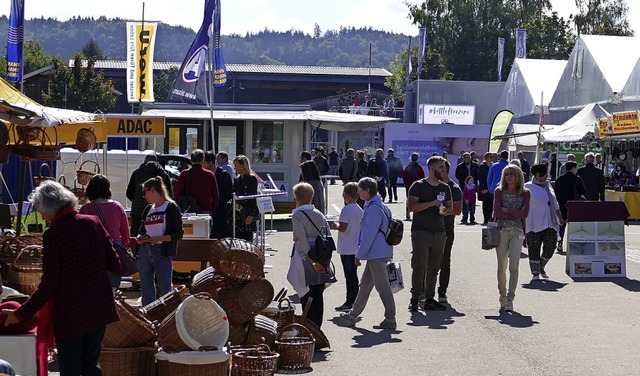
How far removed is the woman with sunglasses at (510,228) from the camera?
42.1 feet

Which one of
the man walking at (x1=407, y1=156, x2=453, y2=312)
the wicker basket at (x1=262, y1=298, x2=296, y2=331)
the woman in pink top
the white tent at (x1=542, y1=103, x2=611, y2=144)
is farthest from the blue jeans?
the white tent at (x1=542, y1=103, x2=611, y2=144)

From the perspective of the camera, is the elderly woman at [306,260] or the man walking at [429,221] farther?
the man walking at [429,221]

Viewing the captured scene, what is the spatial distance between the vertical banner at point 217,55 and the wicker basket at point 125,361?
18109 millimetres

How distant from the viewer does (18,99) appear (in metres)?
13.7

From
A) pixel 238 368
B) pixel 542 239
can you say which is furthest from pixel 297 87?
pixel 238 368

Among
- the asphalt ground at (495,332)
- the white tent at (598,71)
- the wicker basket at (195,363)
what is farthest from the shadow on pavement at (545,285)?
the white tent at (598,71)

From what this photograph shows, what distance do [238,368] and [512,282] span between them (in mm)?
5011

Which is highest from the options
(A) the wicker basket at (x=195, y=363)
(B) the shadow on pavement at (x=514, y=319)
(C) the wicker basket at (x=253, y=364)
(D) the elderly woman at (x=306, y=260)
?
(D) the elderly woman at (x=306, y=260)

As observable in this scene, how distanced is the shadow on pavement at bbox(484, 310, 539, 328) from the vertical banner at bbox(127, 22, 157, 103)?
16.4 meters

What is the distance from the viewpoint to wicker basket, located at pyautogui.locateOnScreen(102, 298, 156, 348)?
27.1ft

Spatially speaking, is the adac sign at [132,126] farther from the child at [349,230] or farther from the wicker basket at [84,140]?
the child at [349,230]

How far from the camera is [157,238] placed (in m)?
10.4

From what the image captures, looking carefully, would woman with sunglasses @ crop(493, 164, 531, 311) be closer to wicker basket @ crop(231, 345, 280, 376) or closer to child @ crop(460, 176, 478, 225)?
wicker basket @ crop(231, 345, 280, 376)

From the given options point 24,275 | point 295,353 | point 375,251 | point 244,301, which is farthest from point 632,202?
point 244,301
